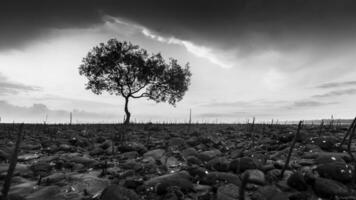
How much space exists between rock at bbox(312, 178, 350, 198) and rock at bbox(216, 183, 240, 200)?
8.03 ft

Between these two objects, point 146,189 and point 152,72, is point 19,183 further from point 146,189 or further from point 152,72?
point 152,72

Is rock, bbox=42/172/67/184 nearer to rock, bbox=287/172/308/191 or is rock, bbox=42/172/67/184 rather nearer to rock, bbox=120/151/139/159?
rock, bbox=120/151/139/159

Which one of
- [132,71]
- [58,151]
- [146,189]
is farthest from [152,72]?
[146,189]

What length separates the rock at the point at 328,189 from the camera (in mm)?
8195

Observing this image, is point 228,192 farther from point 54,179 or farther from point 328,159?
point 54,179

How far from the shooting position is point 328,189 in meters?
8.28

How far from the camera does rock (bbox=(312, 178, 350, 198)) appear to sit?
26.9 feet

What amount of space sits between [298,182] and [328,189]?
85 cm

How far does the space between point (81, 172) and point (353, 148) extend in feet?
45.6

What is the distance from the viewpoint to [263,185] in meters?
9.14

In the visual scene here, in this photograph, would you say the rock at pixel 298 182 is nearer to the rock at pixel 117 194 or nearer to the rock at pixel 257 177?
the rock at pixel 257 177

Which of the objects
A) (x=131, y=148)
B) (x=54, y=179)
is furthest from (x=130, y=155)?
(x=54, y=179)

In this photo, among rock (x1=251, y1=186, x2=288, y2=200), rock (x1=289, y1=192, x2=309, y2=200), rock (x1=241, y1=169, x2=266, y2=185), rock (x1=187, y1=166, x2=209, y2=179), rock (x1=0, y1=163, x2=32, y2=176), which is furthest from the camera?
rock (x1=0, y1=163, x2=32, y2=176)

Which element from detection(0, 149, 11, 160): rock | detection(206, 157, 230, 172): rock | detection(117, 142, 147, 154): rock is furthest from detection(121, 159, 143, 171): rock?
detection(0, 149, 11, 160): rock
